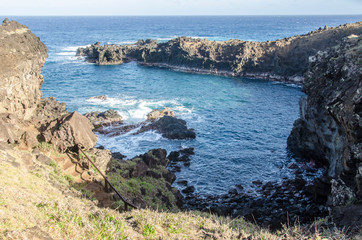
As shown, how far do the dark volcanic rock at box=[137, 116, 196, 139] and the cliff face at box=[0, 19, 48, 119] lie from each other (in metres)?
19.5

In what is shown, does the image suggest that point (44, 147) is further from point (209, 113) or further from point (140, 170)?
point (209, 113)

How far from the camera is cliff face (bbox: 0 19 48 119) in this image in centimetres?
1777

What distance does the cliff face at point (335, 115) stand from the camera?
58.8ft

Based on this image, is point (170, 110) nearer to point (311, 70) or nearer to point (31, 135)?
point (311, 70)

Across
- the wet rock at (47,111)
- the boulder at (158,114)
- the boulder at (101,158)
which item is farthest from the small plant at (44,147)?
the boulder at (158,114)

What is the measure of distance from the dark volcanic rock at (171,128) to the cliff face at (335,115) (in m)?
13.4

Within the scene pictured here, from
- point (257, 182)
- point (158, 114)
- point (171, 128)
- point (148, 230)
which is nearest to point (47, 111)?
point (148, 230)

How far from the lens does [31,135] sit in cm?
1644

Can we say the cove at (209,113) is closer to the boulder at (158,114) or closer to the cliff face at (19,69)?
the boulder at (158,114)

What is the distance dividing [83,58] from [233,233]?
97849mm

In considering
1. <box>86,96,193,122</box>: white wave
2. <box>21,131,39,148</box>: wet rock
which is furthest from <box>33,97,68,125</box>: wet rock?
<box>86,96,193,122</box>: white wave

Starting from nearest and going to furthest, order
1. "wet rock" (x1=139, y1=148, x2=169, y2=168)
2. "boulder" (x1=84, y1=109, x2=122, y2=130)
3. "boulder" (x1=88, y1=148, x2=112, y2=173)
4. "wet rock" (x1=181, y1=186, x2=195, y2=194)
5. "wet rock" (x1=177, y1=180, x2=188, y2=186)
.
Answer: "boulder" (x1=88, y1=148, x2=112, y2=173)
"wet rock" (x1=181, y1=186, x2=195, y2=194)
"wet rock" (x1=139, y1=148, x2=169, y2=168)
"wet rock" (x1=177, y1=180, x2=188, y2=186)
"boulder" (x1=84, y1=109, x2=122, y2=130)

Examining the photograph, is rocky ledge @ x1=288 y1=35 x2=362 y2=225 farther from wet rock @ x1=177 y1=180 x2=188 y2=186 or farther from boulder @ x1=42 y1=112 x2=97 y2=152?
boulder @ x1=42 y1=112 x2=97 y2=152

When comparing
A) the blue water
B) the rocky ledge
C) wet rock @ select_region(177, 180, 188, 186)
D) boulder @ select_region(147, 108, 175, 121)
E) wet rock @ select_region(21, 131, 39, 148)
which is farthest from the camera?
boulder @ select_region(147, 108, 175, 121)
